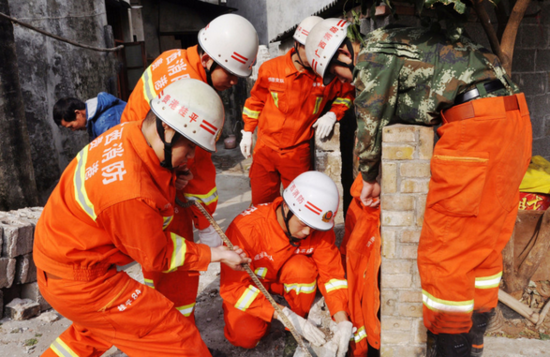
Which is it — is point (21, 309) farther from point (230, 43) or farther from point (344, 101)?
point (344, 101)

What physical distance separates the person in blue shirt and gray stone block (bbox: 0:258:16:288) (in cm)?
142

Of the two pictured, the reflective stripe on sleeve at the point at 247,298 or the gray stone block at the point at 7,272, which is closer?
the reflective stripe on sleeve at the point at 247,298

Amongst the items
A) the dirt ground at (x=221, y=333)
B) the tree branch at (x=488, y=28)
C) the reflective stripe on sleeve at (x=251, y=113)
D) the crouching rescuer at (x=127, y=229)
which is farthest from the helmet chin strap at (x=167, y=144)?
the reflective stripe on sleeve at (x=251, y=113)

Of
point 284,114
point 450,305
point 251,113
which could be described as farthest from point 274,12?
point 450,305

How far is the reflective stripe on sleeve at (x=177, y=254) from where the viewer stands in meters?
2.21

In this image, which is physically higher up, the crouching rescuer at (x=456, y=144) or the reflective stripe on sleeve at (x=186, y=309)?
the crouching rescuer at (x=456, y=144)

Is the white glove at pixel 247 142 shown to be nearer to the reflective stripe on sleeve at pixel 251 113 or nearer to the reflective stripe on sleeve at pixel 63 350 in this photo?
the reflective stripe on sleeve at pixel 251 113

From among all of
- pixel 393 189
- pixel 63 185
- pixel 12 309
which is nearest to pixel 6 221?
pixel 12 309

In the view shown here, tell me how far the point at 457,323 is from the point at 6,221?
360cm

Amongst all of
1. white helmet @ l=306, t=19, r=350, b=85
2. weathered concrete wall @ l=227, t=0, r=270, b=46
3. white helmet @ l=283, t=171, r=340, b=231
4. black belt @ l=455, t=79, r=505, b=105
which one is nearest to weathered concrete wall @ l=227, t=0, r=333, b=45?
weathered concrete wall @ l=227, t=0, r=270, b=46

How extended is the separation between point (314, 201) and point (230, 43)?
1.22 metres

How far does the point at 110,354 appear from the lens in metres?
3.03

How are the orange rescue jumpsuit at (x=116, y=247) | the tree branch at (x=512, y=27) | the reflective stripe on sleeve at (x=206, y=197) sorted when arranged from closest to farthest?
the orange rescue jumpsuit at (x=116, y=247)
the tree branch at (x=512, y=27)
the reflective stripe on sleeve at (x=206, y=197)

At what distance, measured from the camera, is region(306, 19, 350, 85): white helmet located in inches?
112
